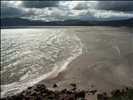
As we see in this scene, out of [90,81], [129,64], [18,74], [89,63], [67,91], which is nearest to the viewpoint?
[67,91]

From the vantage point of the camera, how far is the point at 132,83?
59.1ft

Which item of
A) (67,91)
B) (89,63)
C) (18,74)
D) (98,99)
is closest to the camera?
(98,99)

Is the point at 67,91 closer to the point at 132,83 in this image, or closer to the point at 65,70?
the point at 132,83

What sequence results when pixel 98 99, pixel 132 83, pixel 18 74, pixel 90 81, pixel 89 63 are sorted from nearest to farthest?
1. pixel 98 99
2. pixel 132 83
3. pixel 90 81
4. pixel 18 74
5. pixel 89 63

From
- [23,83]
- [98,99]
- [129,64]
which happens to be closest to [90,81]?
[98,99]

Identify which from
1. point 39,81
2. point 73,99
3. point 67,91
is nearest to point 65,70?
point 39,81

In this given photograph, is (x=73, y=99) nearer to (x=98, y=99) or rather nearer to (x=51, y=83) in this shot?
(x=98, y=99)

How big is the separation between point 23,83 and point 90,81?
7154mm

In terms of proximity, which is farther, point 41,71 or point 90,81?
point 41,71

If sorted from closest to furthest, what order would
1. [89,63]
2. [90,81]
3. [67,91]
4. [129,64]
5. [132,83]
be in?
[67,91] < [132,83] < [90,81] < [129,64] < [89,63]

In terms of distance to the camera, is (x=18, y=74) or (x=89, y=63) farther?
(x=89, y=63)

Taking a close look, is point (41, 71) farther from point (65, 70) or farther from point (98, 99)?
point (98, 99)

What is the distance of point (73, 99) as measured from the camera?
14.2 m

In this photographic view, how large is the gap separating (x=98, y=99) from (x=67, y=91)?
3238 millimetres
